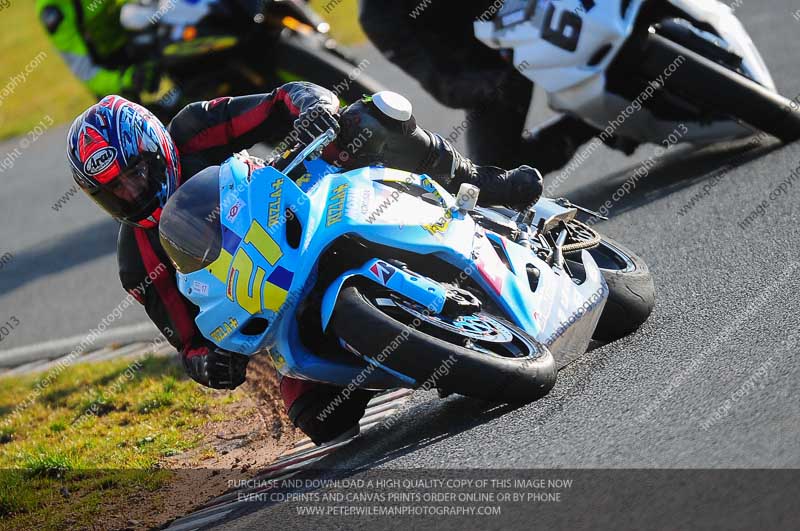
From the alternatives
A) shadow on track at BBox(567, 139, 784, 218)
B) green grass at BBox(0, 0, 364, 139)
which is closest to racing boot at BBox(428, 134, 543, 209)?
shadow on track at BBox(567, 139, 784, 218)

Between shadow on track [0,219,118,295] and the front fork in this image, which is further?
shadow on track [0,219,118,295]

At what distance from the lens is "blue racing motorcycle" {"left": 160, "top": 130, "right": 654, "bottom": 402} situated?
14.1 feet

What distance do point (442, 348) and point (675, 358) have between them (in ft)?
3.40

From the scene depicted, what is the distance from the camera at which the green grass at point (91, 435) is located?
546 centimetres

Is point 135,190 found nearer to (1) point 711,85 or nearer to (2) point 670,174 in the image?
(1) point 711,85

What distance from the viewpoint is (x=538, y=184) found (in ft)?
18.2

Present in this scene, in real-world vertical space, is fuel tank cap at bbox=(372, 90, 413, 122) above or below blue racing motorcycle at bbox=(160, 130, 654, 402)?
above

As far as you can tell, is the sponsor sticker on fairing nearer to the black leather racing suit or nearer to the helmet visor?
the black leather racing suit

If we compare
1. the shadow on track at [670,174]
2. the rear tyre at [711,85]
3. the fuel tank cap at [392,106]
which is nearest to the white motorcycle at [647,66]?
the rear tyre at [711,85]

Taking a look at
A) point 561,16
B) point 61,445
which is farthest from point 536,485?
point 561,16

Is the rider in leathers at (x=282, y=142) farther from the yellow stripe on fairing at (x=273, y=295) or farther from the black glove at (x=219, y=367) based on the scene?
the yellow stripe on fairing at (x=273, y=295)

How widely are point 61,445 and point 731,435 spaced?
4.15 meters

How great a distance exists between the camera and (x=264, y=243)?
441cm

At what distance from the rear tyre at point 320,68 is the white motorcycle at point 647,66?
Answer: 1811 millimetres
